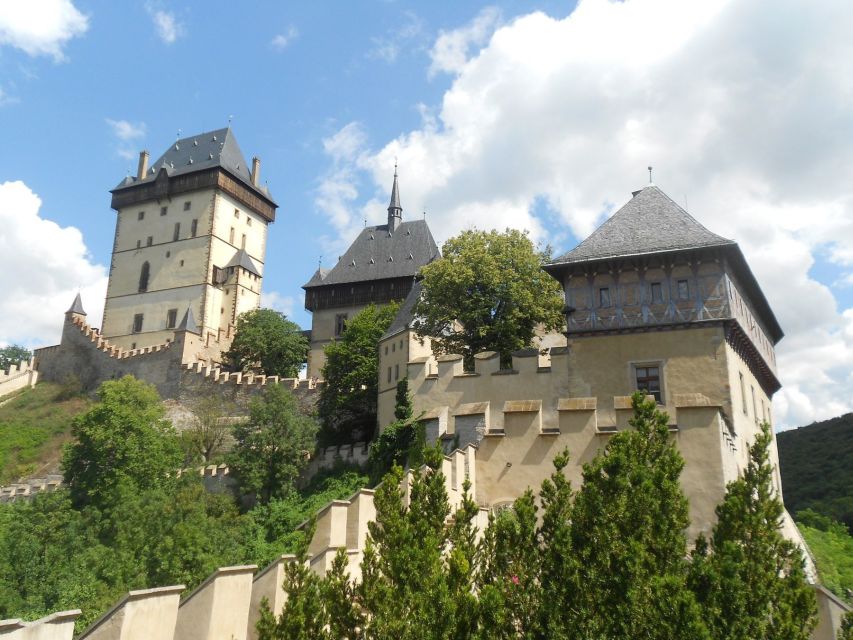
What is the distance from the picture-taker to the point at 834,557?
24797 mm

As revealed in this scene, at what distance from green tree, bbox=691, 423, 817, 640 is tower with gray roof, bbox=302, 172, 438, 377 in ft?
131

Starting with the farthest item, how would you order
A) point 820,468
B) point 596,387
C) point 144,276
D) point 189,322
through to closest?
point 144,276, point 820,468, point 189,322, point 596,387

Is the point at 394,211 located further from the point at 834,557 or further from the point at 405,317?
the point at 834,557

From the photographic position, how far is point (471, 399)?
72.4 feet

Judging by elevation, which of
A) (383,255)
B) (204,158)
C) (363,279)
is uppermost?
(204,158)

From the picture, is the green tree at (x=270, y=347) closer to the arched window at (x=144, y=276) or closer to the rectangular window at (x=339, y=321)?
the rectangular window at (x=339, y=321)

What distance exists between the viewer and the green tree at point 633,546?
723 centimetres

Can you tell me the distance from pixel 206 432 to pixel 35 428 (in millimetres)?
15507

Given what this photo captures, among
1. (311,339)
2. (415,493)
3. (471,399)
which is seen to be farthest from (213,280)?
(415,493)

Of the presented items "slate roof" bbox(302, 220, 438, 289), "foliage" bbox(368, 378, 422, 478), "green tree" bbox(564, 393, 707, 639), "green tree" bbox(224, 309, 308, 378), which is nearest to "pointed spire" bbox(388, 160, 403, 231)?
"slate roof" bbox(302, 220, 438, 289)

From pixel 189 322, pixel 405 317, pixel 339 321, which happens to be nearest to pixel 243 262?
pixel 189 322

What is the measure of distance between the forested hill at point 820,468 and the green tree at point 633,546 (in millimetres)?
36746

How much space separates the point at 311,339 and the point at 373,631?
1733 inches

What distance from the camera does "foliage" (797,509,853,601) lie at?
20984 mm
